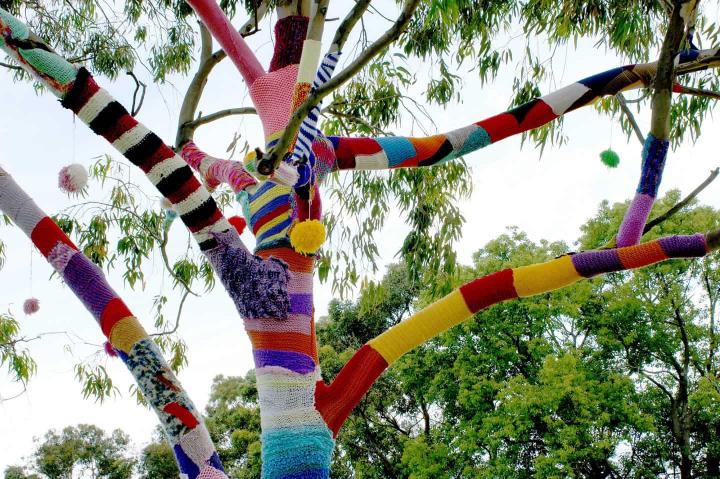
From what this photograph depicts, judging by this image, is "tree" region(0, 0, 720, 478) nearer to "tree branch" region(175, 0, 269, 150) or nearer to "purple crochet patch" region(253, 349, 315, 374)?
"purple crochet patch" region(253, 349, 315, 374)

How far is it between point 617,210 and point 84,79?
9289 mm

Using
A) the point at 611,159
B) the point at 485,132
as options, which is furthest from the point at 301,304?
the point at 611,159

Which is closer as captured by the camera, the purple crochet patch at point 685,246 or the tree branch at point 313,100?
the tree branch at point 313,100

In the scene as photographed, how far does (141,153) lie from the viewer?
1574mm

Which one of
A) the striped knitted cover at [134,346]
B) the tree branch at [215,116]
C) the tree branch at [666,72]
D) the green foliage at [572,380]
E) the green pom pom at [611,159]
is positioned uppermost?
the green foliage at [572,380]

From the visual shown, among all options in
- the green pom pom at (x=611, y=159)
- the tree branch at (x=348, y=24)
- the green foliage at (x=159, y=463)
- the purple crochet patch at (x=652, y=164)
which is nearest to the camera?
the tree branch at (x=348, y=24)

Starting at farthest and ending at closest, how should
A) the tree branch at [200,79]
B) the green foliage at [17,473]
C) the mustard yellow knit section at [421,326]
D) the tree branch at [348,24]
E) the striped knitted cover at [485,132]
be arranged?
1. the green foliage at [17,473]
2. the tree branch at [200,79]
3. the striped knitted cover at [485,132]
4. the mustard yellow knit section at [421,326]
5. the tree branch at [348,24]

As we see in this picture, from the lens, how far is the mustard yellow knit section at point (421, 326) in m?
1.73

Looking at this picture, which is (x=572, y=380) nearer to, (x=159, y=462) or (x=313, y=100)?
(x=313, y=100)

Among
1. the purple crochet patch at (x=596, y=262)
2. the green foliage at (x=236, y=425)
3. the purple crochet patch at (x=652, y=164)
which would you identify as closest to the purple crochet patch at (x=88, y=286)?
A: the purple crochet patch at (x=596, y=262)

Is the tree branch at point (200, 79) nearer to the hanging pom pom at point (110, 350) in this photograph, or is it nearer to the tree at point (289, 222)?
the tree at point (289, 222)

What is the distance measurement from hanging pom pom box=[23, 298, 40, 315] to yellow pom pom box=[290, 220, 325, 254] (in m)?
1.51

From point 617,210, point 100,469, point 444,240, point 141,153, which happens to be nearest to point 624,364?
point 617,210

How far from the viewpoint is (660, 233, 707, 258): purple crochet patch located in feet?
5.62
